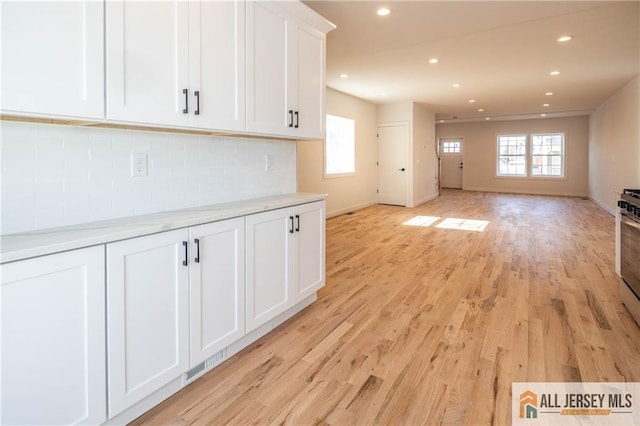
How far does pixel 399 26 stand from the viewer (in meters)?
3.87

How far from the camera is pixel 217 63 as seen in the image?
76.0 inches

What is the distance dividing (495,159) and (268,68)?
1251 centimetres

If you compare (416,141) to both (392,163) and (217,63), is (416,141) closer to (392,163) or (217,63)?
(392,163)

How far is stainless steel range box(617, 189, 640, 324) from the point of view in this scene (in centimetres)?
245

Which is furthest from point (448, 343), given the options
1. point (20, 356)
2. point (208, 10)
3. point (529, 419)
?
point (208, 10)

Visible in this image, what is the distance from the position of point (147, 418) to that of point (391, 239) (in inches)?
164

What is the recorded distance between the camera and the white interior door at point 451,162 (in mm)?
13766

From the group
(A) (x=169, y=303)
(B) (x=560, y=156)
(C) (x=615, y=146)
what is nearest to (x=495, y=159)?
(B) (x=560, y=156)

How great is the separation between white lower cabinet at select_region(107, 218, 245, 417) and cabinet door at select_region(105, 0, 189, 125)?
56 cm

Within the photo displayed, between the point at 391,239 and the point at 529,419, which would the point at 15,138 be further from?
the point at 391,239

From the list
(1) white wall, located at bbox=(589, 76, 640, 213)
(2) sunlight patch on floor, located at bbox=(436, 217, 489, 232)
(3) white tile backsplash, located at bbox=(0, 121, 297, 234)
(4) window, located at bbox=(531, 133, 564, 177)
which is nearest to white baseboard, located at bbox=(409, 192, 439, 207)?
(2) sunlight patch on floor, located at bbox=(436, 217, 489, 232)

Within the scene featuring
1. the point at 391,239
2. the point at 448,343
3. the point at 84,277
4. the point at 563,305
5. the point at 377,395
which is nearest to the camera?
the point at 84,277

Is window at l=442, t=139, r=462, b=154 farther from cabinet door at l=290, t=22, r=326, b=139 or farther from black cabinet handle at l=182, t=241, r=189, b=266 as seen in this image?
black cabinet handle at l=182, t=241, r=189, b=266

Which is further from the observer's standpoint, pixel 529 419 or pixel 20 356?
pixel 529 419
